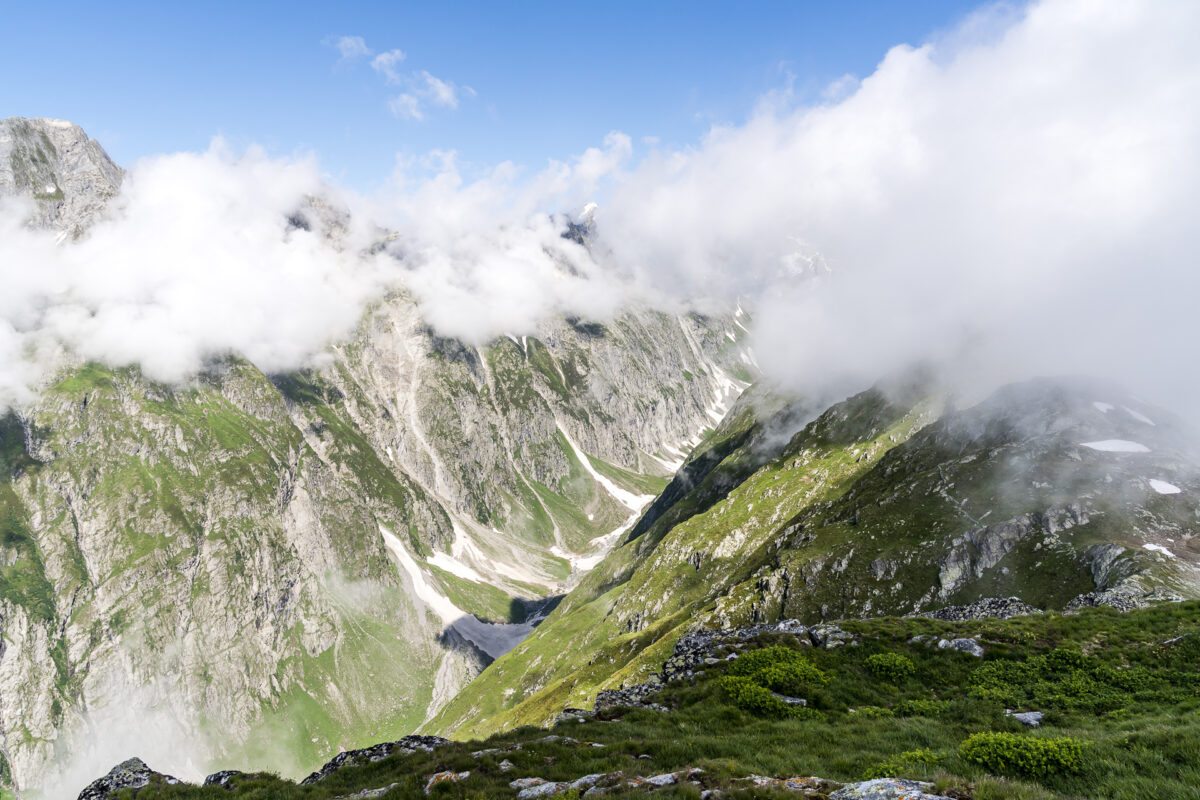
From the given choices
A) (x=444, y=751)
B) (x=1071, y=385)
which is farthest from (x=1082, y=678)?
(x=1071, y=385)

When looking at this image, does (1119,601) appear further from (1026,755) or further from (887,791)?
(887,791)

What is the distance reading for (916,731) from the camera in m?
23.8

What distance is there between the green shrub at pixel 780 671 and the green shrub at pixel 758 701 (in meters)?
1.22

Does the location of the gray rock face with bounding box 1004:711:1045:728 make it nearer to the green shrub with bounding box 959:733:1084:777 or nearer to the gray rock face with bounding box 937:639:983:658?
the green shrub with bounding box 959:733:1084:777

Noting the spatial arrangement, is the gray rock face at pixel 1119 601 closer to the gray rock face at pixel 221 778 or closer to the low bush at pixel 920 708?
the low bush at pixel 920 708

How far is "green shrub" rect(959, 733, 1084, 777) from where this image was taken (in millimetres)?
16844

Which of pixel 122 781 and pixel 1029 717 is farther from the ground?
pixel 122 781

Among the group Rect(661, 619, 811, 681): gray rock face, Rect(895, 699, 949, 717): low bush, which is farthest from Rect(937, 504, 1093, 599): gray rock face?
Rect(895, 699, 949, 717): low bush

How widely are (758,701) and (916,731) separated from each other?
24.6ft

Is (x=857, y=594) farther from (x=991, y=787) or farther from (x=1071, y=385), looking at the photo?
(x=991, y=787)

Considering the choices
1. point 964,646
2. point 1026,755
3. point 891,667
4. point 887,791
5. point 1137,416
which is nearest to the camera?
point 887,791

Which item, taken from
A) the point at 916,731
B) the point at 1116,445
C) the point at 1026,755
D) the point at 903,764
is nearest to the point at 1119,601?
the point at 916,731

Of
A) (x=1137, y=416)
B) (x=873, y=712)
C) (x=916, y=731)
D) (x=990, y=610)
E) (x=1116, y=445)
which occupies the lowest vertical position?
(x=990, y=610)

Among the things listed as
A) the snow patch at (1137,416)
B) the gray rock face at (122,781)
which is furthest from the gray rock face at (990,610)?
the snow patch at (1137,416)
